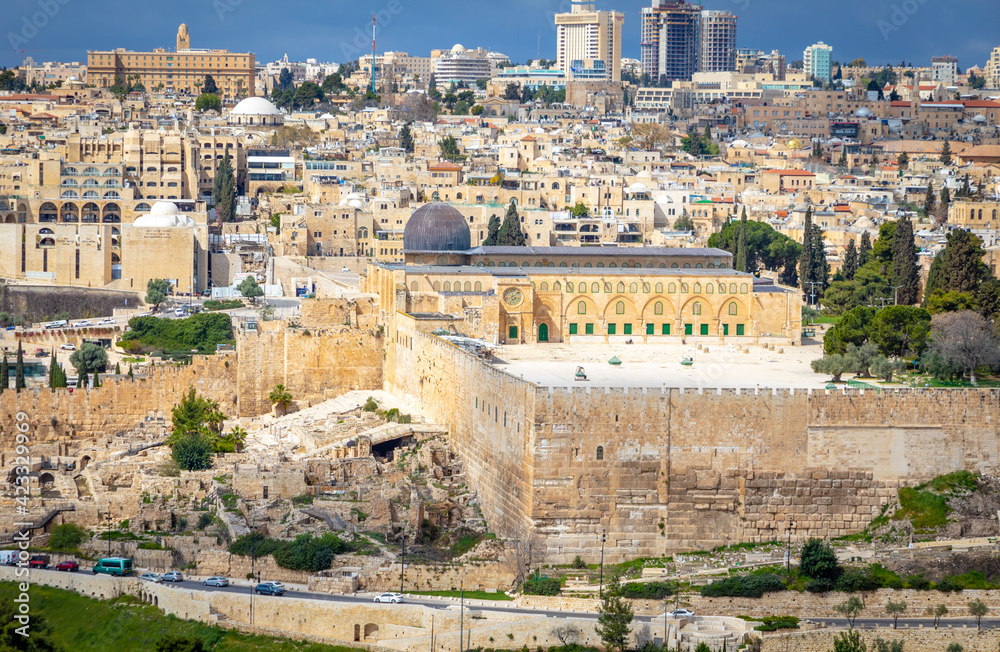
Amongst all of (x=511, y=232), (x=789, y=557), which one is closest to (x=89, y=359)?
(x=511, y=232)

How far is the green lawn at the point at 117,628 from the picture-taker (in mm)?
35312

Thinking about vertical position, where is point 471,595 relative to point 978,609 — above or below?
above

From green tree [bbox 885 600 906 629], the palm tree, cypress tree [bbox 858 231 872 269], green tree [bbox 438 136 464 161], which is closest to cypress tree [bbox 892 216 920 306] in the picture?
cypress tree [bbox 858 231 872 269]

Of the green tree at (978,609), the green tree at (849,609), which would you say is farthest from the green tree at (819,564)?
the green tree at (978,609)

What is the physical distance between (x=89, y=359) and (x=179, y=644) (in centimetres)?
2986

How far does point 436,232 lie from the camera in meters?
58.1

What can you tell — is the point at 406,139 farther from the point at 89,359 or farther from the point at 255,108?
the point at 89,359

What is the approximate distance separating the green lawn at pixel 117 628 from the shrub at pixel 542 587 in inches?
154

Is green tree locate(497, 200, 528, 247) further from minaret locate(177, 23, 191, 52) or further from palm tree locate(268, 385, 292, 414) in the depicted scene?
minaret locate(177, 23, 191, 52)

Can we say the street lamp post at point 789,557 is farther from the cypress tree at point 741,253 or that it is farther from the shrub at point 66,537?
the cypress tree at point 741,253

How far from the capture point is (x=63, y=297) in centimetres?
8031

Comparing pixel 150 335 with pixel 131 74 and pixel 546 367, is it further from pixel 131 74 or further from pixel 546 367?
pixel 131 74

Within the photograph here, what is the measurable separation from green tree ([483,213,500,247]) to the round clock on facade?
79.0 feet

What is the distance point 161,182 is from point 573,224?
24.4 meters
